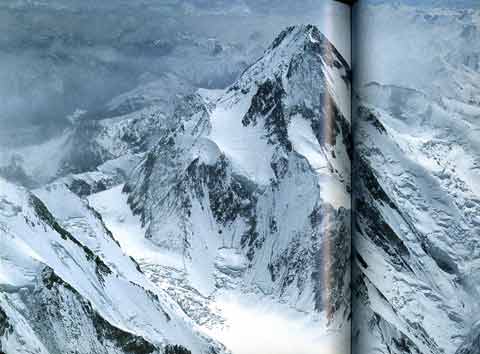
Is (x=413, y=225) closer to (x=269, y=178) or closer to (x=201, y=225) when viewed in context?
(x=269, y=178)

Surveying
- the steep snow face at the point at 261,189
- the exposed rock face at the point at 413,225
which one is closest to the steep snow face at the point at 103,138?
the steep snow face at the point at 261,189

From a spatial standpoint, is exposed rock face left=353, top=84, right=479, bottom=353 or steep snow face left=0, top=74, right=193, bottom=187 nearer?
steep snow face left=0, top=74, right=193, bottom=187

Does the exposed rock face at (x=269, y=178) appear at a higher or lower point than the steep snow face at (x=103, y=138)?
lower

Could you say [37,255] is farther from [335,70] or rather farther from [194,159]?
[335,70]

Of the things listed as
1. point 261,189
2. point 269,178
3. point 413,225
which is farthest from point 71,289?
point 413,225

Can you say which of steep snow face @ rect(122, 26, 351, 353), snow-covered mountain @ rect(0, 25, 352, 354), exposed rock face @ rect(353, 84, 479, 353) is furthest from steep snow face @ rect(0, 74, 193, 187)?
exposed rock face @ rect(353, 84, 479, 353)

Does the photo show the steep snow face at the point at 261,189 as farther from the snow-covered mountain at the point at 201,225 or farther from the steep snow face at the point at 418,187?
the steep snow face at the point at 418,187

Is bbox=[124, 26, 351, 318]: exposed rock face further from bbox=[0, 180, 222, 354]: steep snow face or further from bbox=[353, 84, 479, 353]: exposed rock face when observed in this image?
bbox=[0, 180, 222, 354]: steep snow face
